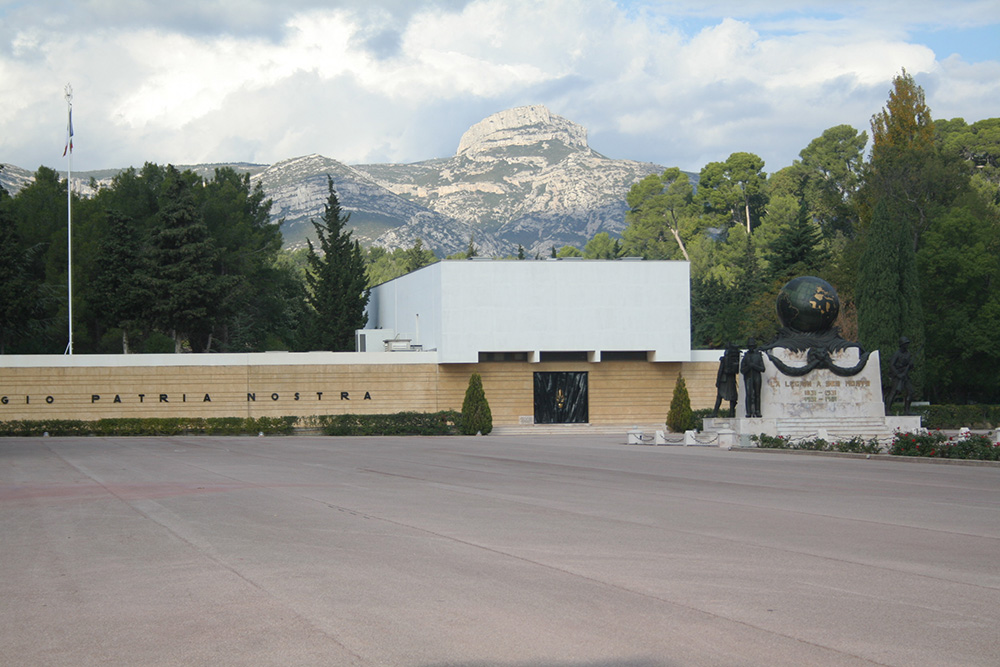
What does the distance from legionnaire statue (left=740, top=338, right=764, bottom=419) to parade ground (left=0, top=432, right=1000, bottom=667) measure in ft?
46.0

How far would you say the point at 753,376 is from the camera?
34812mm

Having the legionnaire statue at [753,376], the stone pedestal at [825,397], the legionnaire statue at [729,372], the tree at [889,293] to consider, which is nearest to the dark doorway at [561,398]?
the legionnaire statue at [729,372]

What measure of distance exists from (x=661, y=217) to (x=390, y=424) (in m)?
71.5

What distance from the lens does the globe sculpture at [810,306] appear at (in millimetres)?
35594

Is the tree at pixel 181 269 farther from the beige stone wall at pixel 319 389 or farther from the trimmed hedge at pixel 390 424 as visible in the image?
the trimmed hedge at pixel 390 424

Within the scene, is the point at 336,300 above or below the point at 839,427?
above

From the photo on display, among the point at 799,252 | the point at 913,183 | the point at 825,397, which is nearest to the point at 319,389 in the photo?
the point at 825,397

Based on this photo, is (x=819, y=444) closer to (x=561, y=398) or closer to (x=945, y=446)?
(x=945, y=446)

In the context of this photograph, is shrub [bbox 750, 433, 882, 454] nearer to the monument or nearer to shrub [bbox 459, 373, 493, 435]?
the monument

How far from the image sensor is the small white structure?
158 ft

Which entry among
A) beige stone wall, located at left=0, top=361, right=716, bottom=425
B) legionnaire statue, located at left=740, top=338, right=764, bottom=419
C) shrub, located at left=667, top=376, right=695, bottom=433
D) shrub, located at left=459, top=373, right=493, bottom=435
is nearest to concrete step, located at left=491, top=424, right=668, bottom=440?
beige stone wall, located at left=0, top=361, right=716, bottom=425

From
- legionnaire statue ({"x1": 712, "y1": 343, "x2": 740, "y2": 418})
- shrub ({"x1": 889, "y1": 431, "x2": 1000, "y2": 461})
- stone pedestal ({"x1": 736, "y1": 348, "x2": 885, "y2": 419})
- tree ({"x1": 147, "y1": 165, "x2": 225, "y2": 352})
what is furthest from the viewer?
tree ({"x1": 147, "y1": 165, "x2": 225, "y2": 352})

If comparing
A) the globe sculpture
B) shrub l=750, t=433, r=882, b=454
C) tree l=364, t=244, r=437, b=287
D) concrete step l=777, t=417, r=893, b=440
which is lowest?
shrub l=750, t=433, r=882, b=454

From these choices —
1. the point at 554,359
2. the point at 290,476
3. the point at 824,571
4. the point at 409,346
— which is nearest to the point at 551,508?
the point at 824,571
